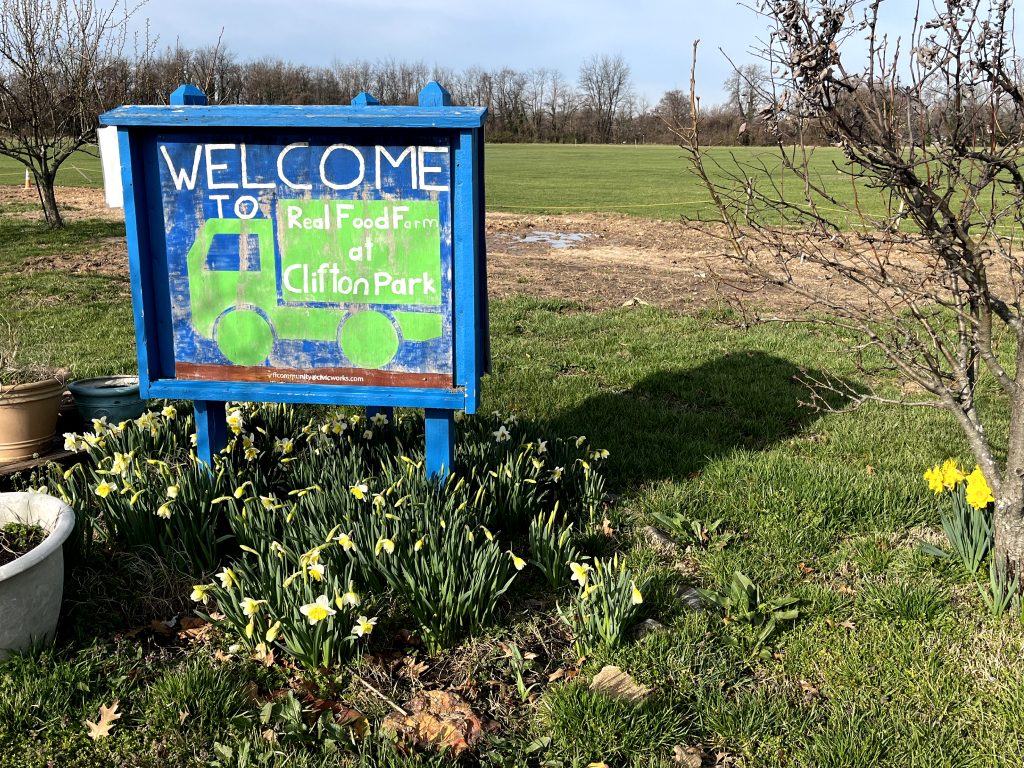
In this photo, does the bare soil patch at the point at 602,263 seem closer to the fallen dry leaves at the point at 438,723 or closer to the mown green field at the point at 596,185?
the mown green field at the point at 596,185

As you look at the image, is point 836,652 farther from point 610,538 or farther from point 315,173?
point 315,173

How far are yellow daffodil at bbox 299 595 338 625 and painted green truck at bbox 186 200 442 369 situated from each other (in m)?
1.29

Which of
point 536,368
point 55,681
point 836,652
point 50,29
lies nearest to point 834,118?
point 836,652

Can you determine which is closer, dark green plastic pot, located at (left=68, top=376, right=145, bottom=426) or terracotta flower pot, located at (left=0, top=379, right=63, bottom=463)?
terracotta flower pot, located at (left=0, top=379, right=63, bottom=463)

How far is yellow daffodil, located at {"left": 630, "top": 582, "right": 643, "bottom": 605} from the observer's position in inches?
115

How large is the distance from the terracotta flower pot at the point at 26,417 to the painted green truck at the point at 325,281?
1.08m

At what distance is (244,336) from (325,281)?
0.50m

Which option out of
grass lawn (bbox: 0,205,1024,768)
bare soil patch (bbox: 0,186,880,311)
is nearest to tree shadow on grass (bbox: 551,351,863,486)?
grass lawn (bbox: 0,205,1024,768)

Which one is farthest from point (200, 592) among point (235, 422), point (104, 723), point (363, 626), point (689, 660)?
point (689, 660)

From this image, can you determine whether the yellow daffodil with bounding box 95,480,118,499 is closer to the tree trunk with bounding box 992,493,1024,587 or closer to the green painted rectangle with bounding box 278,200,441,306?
the green painted rectangle with bounding box 278,200,441,306

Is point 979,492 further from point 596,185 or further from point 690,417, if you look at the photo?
point 596,185

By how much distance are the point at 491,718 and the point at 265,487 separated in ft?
5.61

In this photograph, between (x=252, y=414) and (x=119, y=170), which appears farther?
(x=252, y=414)

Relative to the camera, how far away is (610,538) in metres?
3.87
